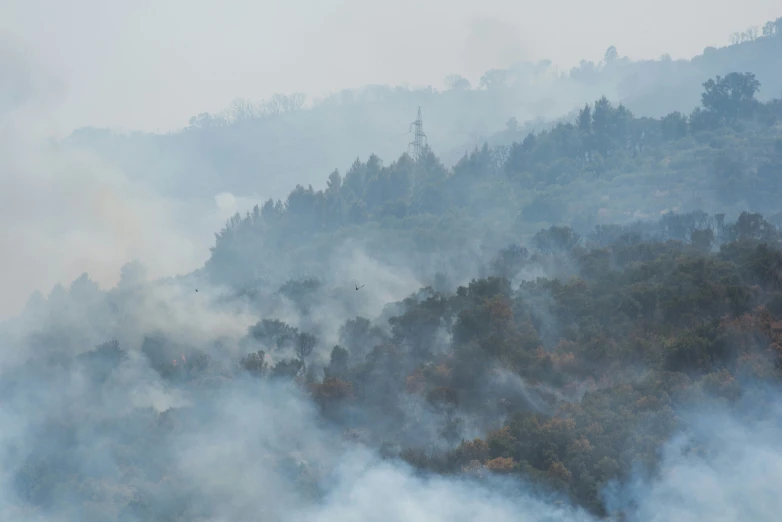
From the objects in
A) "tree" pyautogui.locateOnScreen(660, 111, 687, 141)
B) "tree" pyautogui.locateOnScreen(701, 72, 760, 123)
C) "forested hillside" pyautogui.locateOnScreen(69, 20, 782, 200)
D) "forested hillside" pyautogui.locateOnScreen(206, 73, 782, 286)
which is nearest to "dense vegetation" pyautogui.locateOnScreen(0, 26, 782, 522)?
"forested hillside" pyautogui.locateOnScreen(206, 73, 782, 286)

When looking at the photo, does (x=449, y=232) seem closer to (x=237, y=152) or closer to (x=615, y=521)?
(x=615, y=521)

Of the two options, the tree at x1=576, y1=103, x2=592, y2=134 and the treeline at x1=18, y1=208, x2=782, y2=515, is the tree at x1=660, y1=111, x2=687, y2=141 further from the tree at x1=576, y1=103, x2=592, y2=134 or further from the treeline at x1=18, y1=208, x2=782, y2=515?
the treeline at x1=18, y1=208, x2=782, y2=515

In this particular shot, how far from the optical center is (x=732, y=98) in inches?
3730

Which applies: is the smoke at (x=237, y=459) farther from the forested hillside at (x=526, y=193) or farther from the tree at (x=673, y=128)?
the tree at (x=673, y=128)

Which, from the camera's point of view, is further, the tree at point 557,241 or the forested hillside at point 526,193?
the forested hillside at point 526,193

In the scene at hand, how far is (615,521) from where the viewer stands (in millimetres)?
31844

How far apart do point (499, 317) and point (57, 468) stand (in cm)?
2339

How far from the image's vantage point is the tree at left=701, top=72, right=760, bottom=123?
94.4 meters

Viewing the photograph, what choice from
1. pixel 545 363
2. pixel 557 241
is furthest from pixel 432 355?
pixel 557 241

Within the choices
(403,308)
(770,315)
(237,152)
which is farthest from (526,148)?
(237,152)

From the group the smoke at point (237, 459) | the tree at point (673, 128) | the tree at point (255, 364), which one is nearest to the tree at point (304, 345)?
the tree at point (255, 364)

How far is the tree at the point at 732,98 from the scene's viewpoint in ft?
310

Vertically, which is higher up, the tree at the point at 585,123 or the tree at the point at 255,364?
the tree at the point at 585,123

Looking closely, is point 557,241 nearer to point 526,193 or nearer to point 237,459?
point 526,193
